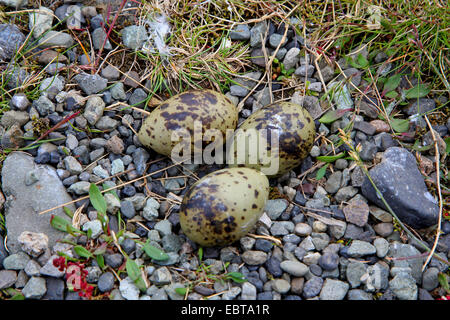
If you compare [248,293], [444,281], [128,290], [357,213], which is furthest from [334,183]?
[128,290]

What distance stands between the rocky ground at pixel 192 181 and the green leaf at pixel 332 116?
11mm

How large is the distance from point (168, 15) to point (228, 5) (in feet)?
1.62

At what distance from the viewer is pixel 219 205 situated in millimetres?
2359

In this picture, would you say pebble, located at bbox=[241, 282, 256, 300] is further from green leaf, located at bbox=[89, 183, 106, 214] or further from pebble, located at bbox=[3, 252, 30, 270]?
pebble, located at bbox=[3, 252, 30, 270]

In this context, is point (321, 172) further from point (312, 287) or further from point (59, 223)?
point (59, 223)

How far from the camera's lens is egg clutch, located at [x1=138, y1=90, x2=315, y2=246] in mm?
2396

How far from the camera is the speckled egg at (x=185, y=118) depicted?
104 inches

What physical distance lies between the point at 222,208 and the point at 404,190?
124 centimetres

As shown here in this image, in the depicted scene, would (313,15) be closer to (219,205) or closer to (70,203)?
(219,205)

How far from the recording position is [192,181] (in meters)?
2.88

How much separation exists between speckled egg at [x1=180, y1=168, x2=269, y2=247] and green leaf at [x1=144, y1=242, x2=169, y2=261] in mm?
195

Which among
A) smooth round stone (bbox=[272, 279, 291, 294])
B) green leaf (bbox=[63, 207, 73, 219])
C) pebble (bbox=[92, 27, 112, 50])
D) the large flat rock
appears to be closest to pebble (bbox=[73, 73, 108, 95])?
pebble (bbox=[92, 27, 112, 50])
